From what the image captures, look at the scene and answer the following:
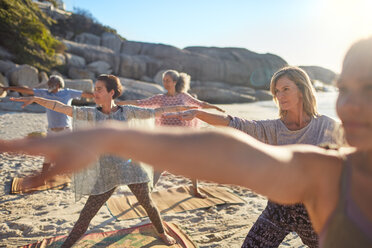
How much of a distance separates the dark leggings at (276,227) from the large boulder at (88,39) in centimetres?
3601

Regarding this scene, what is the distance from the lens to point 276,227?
2.18 metres

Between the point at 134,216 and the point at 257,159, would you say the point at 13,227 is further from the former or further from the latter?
the point at 257,159

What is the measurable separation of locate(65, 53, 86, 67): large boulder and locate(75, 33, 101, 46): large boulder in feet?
33.4

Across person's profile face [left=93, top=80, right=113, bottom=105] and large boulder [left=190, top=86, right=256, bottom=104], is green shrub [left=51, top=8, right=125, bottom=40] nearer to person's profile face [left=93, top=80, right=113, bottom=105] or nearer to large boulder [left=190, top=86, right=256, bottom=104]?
large boulder [left=190, top=86, right=256, bottom=104]

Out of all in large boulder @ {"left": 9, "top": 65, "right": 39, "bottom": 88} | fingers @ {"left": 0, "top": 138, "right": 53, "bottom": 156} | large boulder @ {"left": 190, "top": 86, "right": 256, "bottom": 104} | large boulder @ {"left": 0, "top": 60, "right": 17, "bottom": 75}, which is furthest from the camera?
large boulder @ {"left": 190, "top": 86, "right": 256, "bottom": 104}

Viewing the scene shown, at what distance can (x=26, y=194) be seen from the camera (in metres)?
4.91

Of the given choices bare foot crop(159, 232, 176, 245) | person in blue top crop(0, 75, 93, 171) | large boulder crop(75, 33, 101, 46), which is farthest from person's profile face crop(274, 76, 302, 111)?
large boulder crop(75, 33, 101, 46)

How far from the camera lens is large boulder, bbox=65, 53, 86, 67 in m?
23.2

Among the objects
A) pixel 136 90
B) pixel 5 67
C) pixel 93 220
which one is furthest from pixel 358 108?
pixel 5 67

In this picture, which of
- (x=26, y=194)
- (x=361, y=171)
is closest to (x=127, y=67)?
(x=26, y=194)

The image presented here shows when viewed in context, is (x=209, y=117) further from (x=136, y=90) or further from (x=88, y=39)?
(x=88, y=39)

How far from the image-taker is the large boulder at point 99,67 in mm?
24891

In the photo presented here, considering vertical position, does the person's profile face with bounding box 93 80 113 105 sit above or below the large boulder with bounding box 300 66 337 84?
below

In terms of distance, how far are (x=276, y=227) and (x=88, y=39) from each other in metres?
36.5
